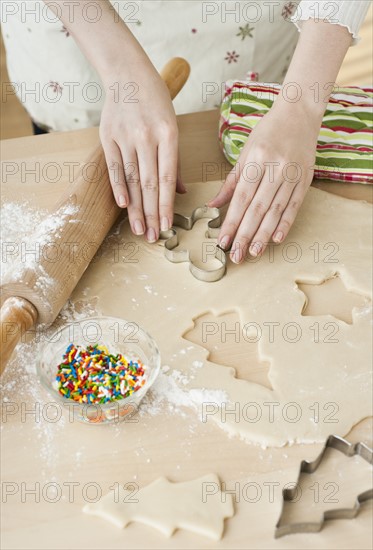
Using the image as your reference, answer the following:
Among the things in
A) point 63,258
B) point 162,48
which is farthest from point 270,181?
point 162,48

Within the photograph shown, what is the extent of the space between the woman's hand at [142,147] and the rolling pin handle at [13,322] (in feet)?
0.90

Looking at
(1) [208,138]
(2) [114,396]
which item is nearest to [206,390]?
(2) [114,396]

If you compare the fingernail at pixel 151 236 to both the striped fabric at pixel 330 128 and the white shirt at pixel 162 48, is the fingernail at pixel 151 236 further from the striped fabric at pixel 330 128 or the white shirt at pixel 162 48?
the white shirt at pixel 162 48

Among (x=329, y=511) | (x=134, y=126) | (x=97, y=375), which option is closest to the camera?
(x=329, y=511)

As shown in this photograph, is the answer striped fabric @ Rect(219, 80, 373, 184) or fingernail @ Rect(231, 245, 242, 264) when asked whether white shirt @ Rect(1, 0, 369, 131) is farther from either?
fingernail @ Rect(231, 245, 242, 264)

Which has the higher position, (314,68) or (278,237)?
(314,68)

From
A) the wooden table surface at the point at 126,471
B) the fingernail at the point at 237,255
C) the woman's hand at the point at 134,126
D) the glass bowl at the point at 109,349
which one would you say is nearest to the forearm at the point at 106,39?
the woman's hand at the point at 134,126

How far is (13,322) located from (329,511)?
0.54 m

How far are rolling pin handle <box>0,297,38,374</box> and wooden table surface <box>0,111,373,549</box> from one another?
0.06 meters

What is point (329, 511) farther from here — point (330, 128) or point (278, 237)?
point (330, 128)

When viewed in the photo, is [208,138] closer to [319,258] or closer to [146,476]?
[319,258]

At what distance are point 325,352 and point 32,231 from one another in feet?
1.95

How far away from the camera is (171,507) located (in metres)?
0.88

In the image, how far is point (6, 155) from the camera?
143 centimetres
